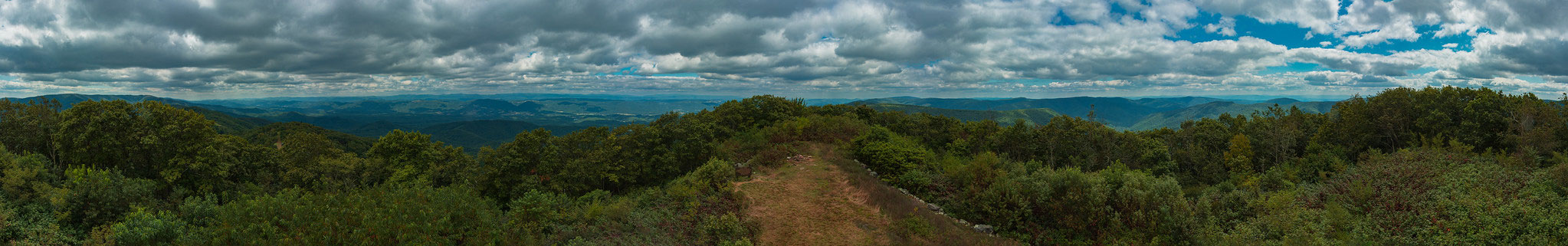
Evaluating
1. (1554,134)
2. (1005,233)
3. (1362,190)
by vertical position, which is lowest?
(1005,233)

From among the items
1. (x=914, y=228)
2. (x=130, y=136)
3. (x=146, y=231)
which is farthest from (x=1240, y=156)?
(x=130, y=136)

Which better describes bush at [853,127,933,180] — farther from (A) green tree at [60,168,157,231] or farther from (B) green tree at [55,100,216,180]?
(B) green tree at [55,100,216,180]

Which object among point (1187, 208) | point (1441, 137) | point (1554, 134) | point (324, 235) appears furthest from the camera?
point (1441, 137)

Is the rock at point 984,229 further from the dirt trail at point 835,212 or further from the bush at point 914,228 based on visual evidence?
the bush at point 914,228

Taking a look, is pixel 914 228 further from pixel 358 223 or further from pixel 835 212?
pixel 358 223

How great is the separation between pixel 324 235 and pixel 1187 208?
2423cm

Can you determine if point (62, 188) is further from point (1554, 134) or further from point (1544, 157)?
point (1554, 134)

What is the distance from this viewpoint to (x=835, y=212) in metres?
18.5

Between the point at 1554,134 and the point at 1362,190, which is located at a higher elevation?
the point at 1554,134

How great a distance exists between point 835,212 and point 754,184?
4.01 meters

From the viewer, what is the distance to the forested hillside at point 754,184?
1616cm

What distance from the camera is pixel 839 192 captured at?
2066 centimetres

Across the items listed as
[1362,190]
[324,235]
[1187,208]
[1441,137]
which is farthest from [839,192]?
[1441,137]

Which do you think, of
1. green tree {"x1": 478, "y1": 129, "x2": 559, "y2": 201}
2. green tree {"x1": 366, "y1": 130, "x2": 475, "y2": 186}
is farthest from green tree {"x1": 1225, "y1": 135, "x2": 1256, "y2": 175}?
green tree {"x1": 366, "y1": 130, "x2": 475, "y2": 186}
